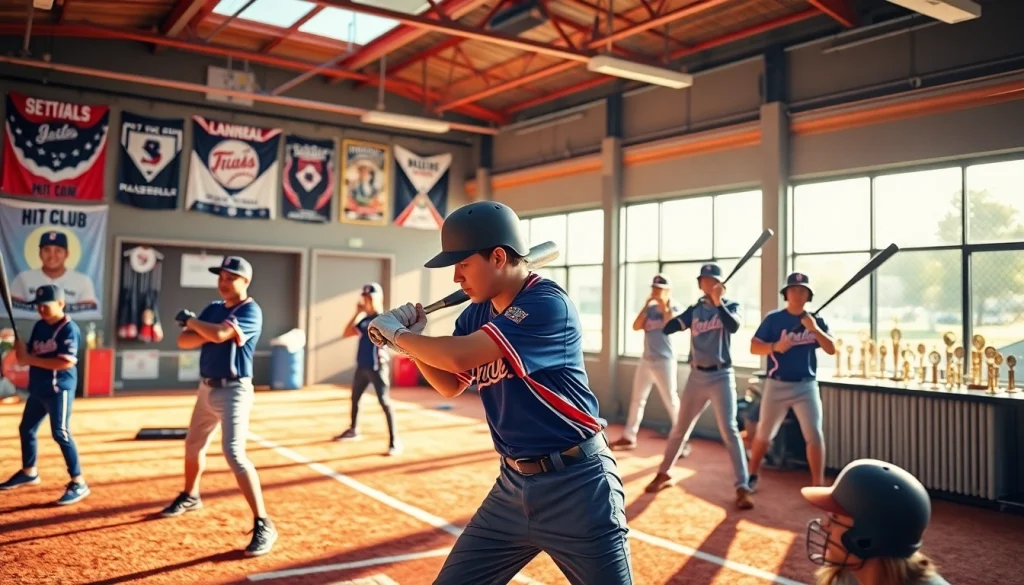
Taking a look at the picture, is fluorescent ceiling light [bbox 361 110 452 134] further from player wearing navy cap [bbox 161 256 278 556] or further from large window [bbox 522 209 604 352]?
player wearing navy cap [bbox 161 256 278 556]

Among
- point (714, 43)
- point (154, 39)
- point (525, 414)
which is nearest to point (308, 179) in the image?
point (154, 39)

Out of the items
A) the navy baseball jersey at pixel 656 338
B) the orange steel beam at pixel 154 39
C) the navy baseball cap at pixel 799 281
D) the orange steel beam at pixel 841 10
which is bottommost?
the navy baseball jersey at pixel 656 338

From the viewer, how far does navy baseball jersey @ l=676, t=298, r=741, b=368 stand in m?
7.45

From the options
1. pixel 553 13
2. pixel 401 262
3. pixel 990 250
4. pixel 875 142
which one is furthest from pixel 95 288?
pixel 990 250

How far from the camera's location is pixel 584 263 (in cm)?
1491

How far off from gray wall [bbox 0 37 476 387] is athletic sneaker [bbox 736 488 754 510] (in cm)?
1143

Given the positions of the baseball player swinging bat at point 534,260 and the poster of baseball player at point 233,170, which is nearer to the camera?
the baseball player swinging bat at point 534,260

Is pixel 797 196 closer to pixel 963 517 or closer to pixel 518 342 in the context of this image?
pixel 963 517

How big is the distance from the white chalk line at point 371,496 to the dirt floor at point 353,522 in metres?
0.03

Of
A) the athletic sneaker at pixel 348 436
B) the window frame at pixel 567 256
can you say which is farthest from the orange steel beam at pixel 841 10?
the athletic sneaker at pixel 348 436

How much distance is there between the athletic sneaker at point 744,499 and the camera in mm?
7047

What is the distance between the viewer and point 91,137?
14.1m

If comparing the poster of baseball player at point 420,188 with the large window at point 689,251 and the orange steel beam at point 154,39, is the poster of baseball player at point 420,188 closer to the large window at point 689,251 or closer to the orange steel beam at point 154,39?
the orange steel beam at point 154,39

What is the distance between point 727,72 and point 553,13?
2.84 m
